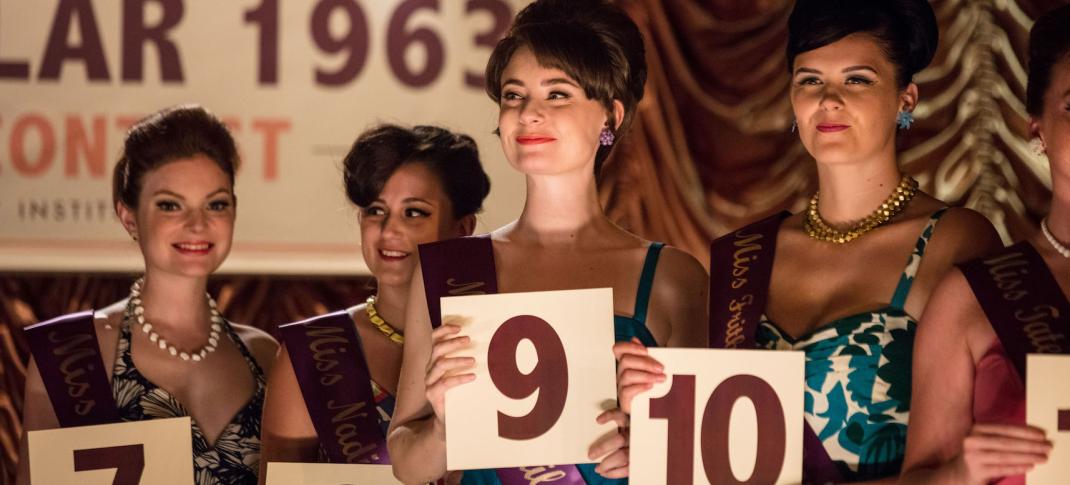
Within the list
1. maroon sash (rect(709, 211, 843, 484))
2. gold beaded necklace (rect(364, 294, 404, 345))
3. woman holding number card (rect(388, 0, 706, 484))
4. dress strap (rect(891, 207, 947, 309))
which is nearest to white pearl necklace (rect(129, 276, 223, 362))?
gold beaded necklace (rect(364, 294, 404, 345))

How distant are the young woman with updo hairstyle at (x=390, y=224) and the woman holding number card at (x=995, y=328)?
102 cm

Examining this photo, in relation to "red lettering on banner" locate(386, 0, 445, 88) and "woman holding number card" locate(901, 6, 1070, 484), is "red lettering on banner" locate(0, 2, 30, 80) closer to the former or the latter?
"red lettering on banner" locate(386, 0, 445, 88)

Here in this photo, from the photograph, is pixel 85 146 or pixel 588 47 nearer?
pixel 588 47

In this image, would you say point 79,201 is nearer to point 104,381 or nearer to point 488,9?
point 488,9

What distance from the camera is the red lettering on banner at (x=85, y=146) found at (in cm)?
Result: 405

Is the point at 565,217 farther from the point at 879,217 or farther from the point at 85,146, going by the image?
the point at 85,146

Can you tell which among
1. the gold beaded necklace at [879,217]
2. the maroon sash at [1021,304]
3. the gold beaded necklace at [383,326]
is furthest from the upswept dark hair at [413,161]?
the maroon sash at [1021,304]

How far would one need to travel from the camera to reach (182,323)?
2.68m

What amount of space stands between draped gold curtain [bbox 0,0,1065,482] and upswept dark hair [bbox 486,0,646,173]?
190 cm

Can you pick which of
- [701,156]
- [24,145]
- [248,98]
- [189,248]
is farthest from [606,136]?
[24,145]

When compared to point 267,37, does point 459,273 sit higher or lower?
lower

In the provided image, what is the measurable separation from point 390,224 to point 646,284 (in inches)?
27.4

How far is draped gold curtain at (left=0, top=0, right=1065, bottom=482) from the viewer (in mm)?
4051

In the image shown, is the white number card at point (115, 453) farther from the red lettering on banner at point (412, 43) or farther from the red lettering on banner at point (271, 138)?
the red lettering on banner at point (412, 43)
